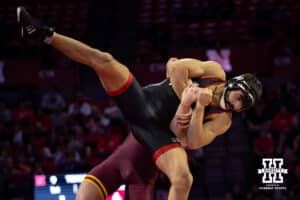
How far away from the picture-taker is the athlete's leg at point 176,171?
16.4 feet

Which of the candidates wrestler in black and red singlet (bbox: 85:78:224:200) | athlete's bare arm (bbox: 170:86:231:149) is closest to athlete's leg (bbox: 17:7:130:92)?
wrestler in black and red singlet (bbox: 85:78:224:200)

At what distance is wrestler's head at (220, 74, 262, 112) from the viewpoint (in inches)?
207

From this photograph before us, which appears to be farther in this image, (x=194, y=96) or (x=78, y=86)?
(x=78, y=86)

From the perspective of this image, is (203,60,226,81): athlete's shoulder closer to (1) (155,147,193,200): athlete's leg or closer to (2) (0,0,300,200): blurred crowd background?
(1) (155,147,193,200): athlete's leg

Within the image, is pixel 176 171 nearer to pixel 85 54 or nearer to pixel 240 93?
pixel 240 93

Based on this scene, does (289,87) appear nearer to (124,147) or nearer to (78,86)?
(78,86)

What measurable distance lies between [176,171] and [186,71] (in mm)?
887

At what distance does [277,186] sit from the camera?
940cm

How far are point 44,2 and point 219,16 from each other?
436cm

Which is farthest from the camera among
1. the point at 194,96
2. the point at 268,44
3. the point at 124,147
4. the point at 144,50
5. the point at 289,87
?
the point at 144,50

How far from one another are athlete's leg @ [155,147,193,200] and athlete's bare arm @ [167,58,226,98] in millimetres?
553

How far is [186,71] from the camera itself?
5.50m

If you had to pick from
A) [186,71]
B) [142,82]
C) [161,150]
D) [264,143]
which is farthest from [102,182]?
[142,82]

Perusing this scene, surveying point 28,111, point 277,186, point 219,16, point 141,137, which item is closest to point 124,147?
point 141,137
